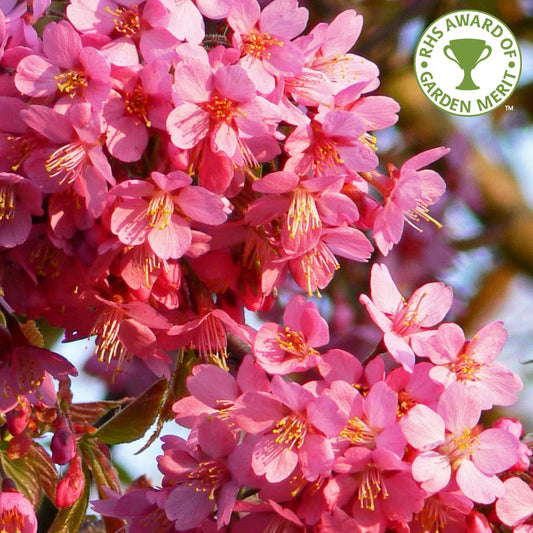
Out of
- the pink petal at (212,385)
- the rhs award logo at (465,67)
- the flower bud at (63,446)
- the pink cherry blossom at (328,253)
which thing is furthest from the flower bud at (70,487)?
the rhs award logo at (465,67)

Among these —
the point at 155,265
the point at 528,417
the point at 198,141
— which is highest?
the point at 198,141

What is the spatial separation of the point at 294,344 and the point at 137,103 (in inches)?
11.3

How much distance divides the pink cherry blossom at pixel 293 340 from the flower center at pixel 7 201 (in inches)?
10.9

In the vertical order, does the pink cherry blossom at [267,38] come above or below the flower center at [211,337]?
→ above

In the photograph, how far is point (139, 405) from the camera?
56.7 inches

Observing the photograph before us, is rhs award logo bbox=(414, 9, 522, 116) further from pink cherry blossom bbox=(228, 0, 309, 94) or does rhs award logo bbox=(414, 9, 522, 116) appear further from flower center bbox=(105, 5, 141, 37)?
flower center bbox=(105, 5, 141, 37)

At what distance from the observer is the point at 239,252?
1.24 metres

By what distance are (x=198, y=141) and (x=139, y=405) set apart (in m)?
0.43

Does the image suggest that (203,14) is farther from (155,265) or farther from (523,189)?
(523,189)

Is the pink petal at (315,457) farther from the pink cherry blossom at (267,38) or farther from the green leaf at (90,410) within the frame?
the green leaf at (90,410)

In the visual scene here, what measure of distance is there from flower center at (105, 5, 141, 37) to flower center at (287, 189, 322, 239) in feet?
0.75

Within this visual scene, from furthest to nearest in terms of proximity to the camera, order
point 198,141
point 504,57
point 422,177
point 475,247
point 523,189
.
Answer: point 523,189, point 475,247, point 504,57, point 422,177, point 198,141

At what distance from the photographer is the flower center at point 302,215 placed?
1161mm

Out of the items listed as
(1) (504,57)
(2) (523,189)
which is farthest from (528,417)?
(1) (504,57)
